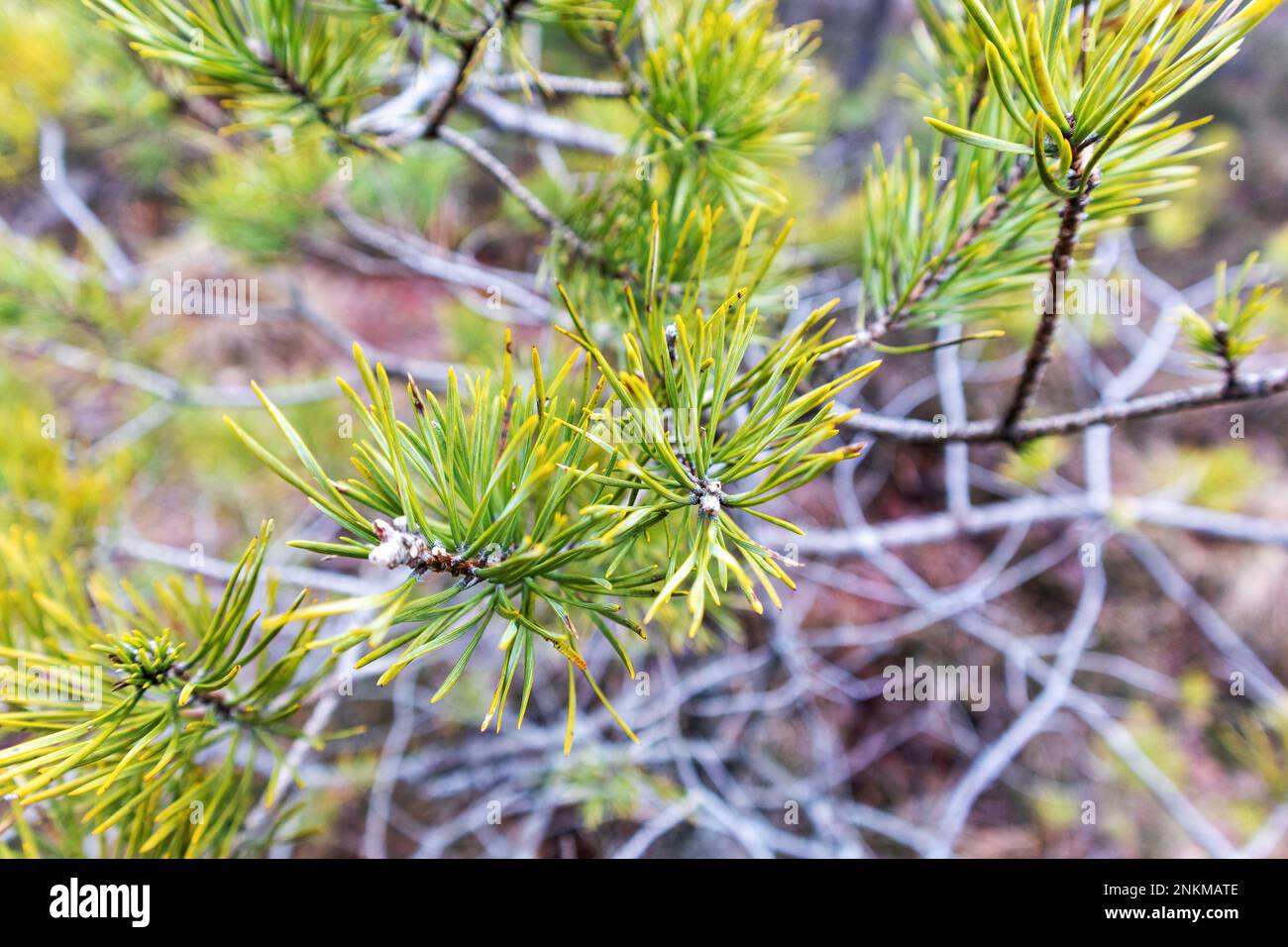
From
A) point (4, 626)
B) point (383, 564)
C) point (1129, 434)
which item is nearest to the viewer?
point (383, 564)

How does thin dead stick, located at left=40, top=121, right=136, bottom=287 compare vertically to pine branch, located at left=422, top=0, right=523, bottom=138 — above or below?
above

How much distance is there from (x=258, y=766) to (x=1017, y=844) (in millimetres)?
1122

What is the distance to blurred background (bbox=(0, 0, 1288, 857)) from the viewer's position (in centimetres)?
66

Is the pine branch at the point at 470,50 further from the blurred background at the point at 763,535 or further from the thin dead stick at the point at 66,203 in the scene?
the thin dead stick at the point at 66,203

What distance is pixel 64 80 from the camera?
27.2 inches

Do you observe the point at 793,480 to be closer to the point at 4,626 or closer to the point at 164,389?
the point at 4,626

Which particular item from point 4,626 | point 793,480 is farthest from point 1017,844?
point 4,626

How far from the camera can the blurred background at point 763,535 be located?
656 mm

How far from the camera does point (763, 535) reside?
0.64 metres

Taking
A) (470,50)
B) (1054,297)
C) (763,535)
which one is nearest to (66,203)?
(470,50)

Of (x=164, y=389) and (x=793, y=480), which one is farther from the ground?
(x=164, y=389)

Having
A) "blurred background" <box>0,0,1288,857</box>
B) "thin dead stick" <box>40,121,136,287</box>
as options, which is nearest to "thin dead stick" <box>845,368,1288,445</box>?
"blurred background" <box>0,0,1288,857</box>

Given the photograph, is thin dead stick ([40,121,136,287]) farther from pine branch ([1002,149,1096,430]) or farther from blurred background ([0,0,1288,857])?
pine branch ([1002,149,1096,430])

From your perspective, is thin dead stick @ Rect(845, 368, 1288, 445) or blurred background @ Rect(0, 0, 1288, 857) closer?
thin dead stick @ Rect(845, 368, 1288, 445)
